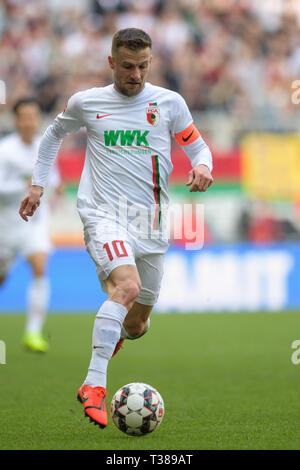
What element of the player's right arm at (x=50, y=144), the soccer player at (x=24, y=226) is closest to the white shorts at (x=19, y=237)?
the soccer player at (x=24, y=226)

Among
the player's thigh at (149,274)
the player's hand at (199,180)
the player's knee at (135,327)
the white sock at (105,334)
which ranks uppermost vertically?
the player's hand at (199,180)

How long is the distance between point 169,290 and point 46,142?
9.29 m

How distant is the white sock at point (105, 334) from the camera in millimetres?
5148

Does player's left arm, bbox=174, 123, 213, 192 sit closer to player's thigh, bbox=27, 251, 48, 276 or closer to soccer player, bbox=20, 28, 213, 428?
soccer player, bbox=20, 28, 213, 428

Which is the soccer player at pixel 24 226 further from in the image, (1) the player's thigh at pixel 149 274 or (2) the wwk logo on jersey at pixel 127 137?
(2) the wwk logo on jersey at pixel 127 137

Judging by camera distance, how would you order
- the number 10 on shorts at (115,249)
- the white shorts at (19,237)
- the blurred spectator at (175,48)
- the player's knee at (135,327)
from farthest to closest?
1. the blurred spectator at (175,48)
2. the white shorts at (19,237)
3. the player's knee at (135,327)
4. the number 10 on shorts at (115,249)

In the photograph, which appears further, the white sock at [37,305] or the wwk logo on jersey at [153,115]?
the white sock at [37,305]

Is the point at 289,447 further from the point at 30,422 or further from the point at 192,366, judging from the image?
the point at 192,366

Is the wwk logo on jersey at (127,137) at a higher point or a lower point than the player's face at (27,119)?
lower

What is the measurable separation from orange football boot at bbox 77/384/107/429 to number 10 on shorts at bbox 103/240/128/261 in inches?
34.5

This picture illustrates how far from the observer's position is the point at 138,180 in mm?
5738

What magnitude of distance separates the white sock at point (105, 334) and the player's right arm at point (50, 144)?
0.93 meters

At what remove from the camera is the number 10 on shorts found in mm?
5453
